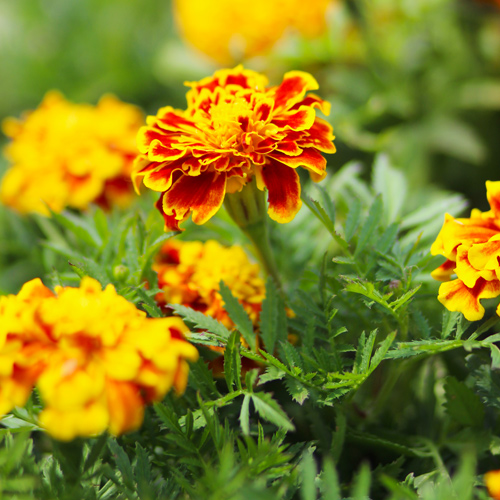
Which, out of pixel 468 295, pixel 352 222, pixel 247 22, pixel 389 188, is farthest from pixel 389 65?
pixel 468 295

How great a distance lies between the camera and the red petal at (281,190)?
0.46 metres

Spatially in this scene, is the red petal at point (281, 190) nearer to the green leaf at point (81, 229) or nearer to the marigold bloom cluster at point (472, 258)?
the marigold bloom cluster at point (472, 258)

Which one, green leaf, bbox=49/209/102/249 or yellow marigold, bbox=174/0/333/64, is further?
yellow marigold, bbox=174/0/333/64

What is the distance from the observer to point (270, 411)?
418mm

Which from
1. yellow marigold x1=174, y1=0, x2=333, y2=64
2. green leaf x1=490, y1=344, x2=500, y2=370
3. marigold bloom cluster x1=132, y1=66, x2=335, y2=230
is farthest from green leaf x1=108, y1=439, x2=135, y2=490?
yellow marigold x1=174, y1=0, x2=333, y2=64

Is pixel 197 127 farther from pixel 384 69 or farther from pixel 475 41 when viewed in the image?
pixel 475 41

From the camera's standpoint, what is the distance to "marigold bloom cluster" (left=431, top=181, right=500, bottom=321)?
44 centimetres

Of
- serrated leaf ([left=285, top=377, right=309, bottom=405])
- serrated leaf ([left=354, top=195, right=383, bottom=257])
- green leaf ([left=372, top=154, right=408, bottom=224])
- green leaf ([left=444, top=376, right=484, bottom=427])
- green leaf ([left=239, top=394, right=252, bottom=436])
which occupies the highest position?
serrated leaf ([left=354, top=195, right=383, bottom=257])

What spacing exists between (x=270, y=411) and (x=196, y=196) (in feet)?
0.59

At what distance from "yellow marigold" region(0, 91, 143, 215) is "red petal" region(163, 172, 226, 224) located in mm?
287

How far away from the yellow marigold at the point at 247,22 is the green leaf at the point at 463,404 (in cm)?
77

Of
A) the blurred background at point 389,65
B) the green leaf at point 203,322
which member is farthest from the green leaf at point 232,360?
the blurred background at point 389,65

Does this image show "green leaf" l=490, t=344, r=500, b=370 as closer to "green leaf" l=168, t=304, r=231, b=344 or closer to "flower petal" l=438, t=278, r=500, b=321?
"flower petal" l=438, t=278, r=500, b=321

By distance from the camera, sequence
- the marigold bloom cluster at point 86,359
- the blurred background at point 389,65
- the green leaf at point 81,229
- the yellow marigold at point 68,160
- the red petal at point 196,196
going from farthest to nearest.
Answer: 1. the blurred background at point 389,65
2. the yellow marigold at point 68,160
3. the green leaf at point 81,229
4. the red petal at point 196,196
5. the marigold bloom cluster at point 86,359
